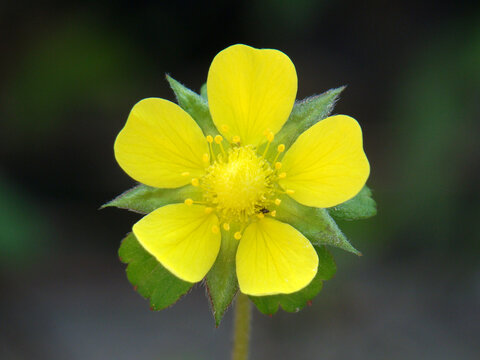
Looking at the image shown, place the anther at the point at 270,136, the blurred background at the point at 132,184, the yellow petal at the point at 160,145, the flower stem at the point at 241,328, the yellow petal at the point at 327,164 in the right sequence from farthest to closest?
the blurred background at the point at 132,184 → the flower stem at the point at 241,328 → the anther at the point at 270,136 → the yellow petal at the point at 160,145 → the yellow petal at the point at 327,164

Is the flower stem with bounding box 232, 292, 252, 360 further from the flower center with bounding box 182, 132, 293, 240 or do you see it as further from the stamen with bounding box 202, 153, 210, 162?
the stamen with bounding box 202, 153, 210, 162

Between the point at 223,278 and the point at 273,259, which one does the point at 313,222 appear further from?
the point at 223,278

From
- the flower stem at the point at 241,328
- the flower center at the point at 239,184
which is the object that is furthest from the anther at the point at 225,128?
the flower stem at the point at 241,328

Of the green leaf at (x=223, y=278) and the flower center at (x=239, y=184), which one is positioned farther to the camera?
the flower center at (x=239, y=184)

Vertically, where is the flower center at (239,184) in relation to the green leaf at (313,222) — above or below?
above

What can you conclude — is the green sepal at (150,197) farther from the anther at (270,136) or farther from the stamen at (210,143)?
the anther at (270,136)
